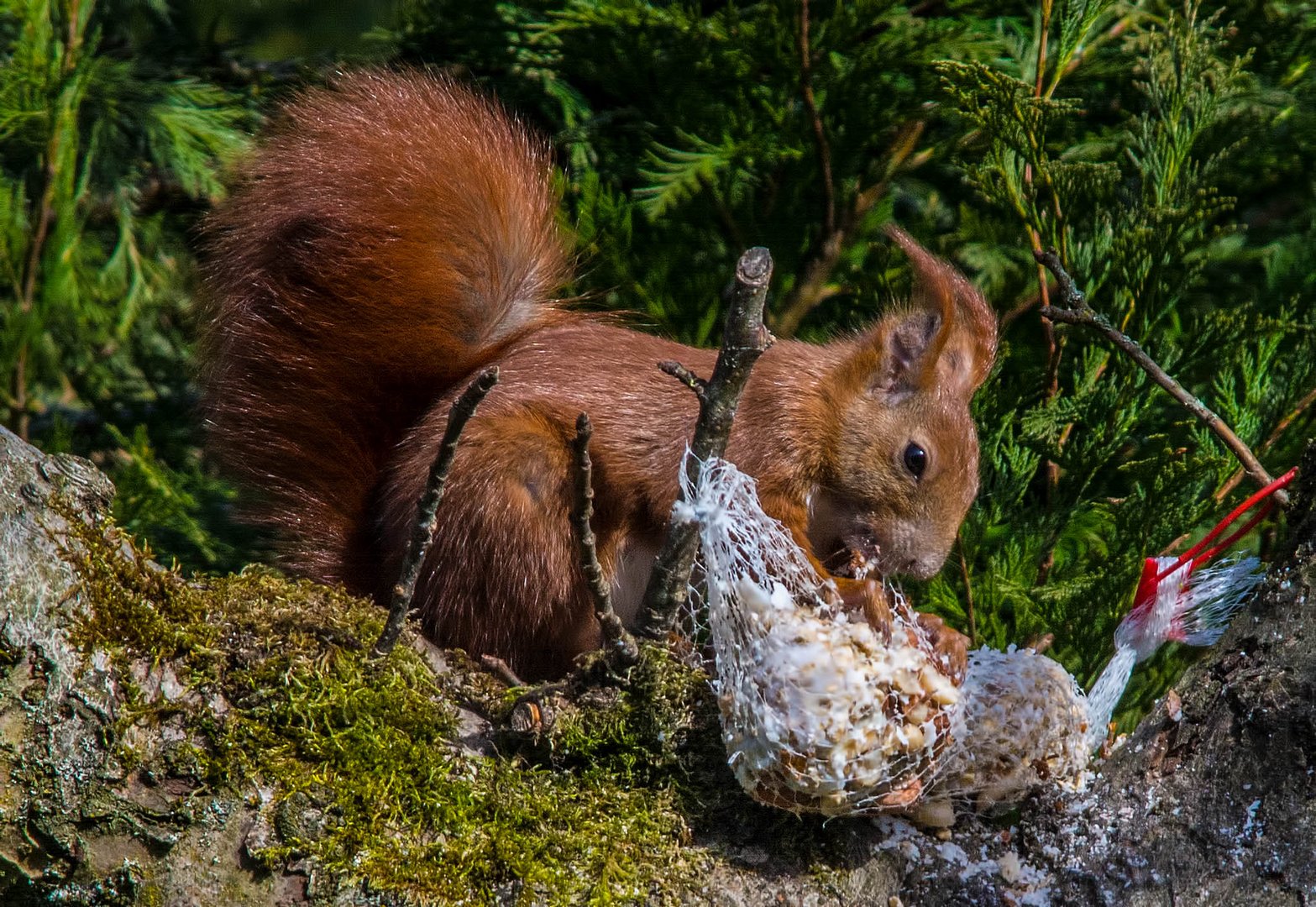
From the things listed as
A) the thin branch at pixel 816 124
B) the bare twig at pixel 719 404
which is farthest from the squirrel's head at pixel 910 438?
the bare twig at pixel 719 404

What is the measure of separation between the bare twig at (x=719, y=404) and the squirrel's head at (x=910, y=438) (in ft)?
1.79

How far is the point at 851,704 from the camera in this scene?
1.25 metres

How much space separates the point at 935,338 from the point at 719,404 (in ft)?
2.55

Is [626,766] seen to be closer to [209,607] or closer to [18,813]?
[209,607]

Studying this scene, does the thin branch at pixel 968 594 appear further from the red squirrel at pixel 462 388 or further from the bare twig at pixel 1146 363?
the bare twig at pixel 1146 363

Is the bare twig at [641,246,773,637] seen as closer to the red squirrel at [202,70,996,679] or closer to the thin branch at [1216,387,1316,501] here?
the red squirrel at [202,70,996,679]

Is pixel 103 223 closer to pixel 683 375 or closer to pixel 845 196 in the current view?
pixel 845 196

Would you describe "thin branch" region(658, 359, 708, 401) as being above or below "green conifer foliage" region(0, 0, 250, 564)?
above

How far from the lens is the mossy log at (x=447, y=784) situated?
48.4 inches

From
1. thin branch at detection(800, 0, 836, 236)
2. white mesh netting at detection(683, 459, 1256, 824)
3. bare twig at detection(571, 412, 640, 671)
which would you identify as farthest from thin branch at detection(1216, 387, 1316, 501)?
bare twig at detection(571, 412, 640, 671)

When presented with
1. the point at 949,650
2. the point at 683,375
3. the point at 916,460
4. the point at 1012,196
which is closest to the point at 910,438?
the point at 916,460

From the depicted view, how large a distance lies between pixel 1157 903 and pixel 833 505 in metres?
0.96

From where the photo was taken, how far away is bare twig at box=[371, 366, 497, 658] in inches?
48.6

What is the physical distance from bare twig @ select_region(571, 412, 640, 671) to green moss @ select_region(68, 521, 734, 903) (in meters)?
0.04
